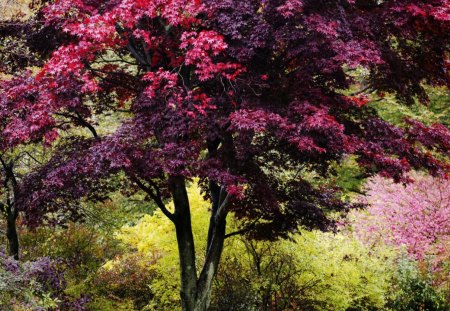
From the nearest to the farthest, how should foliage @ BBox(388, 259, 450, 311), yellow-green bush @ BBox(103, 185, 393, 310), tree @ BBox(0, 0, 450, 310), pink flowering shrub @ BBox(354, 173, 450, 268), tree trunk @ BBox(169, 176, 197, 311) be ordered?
tree @ BBox(0, 0, 450, 310) → tree trunk @ BBox(169, 176, 197, 311) → yellow-green bush @ BBox(103, 185, 393, 310) → foliage @ BBox(388, 259, 450, 311) → pink flowering shrub @ BBox(354, 173, 450, 268)

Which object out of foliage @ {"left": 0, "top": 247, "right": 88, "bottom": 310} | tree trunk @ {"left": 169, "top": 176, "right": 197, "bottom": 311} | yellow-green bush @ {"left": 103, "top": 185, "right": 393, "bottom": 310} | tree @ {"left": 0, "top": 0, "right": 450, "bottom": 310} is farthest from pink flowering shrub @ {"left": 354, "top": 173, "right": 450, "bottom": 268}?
foliage @ {"left": 0, "top": 247, "right": 88, "bottom": 310}

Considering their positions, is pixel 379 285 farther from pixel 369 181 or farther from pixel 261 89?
pixel 369 181

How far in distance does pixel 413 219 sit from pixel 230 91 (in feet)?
28.9

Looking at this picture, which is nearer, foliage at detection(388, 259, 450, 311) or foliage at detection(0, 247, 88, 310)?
foliage at detection(0, 247, 88, 310)

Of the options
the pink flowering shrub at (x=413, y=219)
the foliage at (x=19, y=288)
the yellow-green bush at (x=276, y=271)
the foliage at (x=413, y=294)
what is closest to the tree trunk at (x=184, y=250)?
the yellow-green bush at (x=276, y=271)

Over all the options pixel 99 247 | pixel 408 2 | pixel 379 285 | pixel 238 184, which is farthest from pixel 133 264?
pixel 408 2

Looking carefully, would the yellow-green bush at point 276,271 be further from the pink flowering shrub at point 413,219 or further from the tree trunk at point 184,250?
the pink flowering shrub at point 413,219

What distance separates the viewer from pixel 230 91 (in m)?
6.09

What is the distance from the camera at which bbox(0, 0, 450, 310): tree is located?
571 centimetres

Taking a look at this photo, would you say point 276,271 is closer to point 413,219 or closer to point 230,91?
point 230,91

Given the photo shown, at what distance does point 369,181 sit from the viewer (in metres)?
14.5

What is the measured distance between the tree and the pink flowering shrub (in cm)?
560

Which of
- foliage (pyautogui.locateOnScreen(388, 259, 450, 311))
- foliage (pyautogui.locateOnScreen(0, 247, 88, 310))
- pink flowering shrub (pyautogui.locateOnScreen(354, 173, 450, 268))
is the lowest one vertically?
foliage (pyautogui.locateOnScreen(388, 259, 450, 311))

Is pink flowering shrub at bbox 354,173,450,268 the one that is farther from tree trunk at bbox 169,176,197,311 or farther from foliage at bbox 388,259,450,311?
tree trunk at bbox 169,176,197,311
